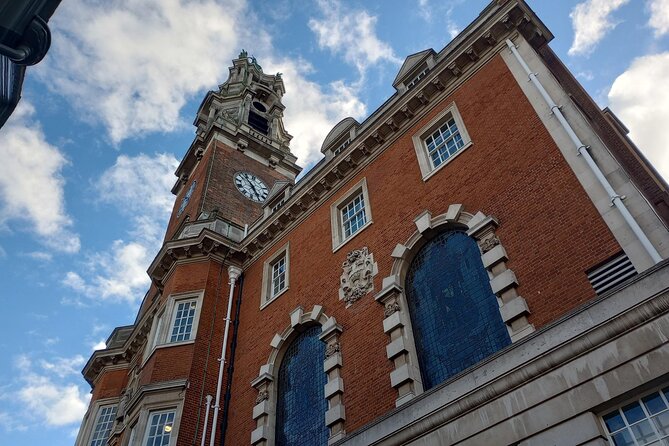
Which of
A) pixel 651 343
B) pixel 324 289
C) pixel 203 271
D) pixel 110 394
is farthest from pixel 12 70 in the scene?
pixel 110 394

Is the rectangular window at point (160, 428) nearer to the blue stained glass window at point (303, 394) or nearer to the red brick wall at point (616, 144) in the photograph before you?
the blue stained glass window at point (303, 394)

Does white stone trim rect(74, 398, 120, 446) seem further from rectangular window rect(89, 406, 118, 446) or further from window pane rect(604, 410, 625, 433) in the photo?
window pane rect(604, 410, 625, 433)

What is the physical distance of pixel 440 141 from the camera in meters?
16.8

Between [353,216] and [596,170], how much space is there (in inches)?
331

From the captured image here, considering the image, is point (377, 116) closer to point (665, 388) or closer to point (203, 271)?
point (203, 271)

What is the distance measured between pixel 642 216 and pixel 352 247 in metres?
8.46

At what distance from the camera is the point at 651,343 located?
873 centimetres

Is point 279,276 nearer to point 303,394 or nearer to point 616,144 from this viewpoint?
point 303,394

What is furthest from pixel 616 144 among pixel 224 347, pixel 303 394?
pixel 224 347

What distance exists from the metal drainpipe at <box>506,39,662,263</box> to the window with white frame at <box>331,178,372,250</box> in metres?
5.99

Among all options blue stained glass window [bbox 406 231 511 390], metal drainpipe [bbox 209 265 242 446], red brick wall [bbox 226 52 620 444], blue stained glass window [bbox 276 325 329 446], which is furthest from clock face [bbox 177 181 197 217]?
blue stained glass window [bbox 406 231 511 390]

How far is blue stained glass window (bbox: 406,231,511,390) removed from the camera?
12.2 metres

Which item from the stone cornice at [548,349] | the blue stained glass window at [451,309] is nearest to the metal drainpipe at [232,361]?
the blue stained glass window at [451,309]

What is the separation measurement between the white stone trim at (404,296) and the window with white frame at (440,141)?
191cm
